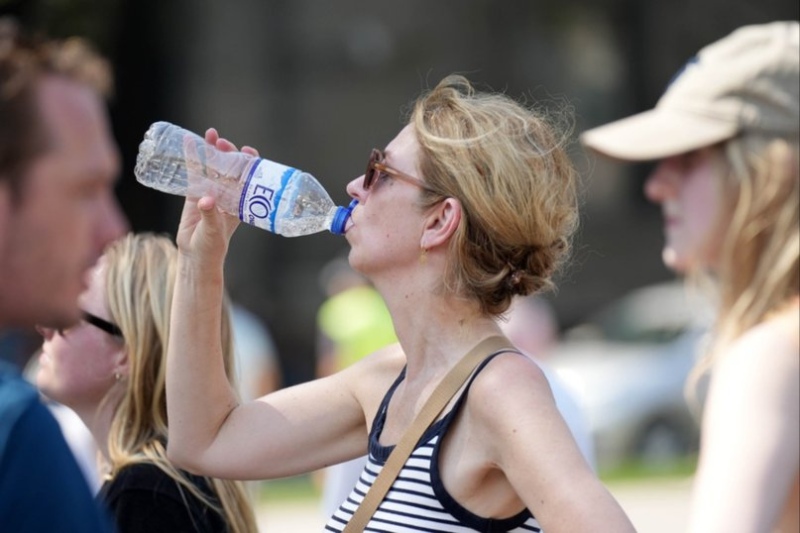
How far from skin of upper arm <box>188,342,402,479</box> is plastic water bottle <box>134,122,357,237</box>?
369 mm

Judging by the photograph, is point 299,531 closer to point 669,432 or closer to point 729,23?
point 669,432

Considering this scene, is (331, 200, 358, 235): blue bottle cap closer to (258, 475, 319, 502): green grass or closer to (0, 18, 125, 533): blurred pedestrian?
(0, 18, 125, 533): blurred pedestrian

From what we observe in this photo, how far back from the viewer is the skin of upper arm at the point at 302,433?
3135mm

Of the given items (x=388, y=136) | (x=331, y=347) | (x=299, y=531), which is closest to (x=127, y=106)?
(x=388, y=136)

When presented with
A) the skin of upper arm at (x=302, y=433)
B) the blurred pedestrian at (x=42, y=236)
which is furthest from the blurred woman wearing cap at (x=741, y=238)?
the blurred pedestrian at (x=42, y=236)

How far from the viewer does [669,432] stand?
15172 mm

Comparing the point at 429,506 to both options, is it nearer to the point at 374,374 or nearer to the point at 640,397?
the point at 374,374

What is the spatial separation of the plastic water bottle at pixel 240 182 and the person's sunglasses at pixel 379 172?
0.07 m

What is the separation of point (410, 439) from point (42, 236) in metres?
0.97

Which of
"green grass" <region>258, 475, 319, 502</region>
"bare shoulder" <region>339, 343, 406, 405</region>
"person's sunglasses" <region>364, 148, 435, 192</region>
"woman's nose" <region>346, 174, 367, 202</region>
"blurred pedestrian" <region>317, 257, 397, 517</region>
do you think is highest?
"person's sunglasses" <region>364, 148, 435, 192</region>

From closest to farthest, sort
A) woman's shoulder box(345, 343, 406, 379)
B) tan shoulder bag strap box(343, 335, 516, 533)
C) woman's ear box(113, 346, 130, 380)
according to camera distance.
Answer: tan shoulder bag strap box(343, 335, 516, 533) → woman's shoulder box(345, 343, 406, 379) → woman's ear box(113, 346, 130, 380)

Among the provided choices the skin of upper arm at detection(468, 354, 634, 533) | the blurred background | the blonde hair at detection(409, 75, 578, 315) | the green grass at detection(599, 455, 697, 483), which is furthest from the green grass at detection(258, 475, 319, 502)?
the skin of upper arm at detection(468, 354, 634, 533)

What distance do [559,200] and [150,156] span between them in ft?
3.49

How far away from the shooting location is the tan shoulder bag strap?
2.67 meters
